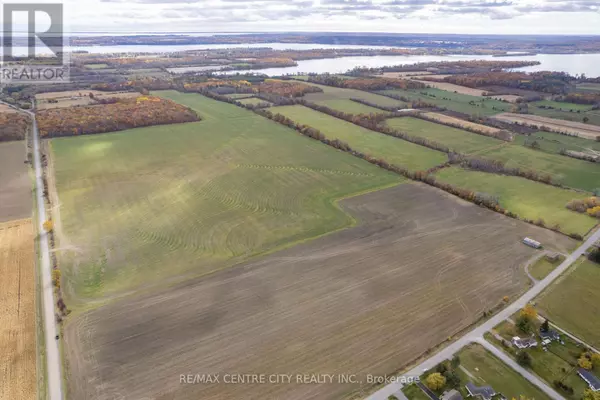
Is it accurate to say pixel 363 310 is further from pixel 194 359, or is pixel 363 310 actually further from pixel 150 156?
pixel 150 156

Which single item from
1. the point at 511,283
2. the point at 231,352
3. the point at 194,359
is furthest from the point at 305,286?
the point at 511,283

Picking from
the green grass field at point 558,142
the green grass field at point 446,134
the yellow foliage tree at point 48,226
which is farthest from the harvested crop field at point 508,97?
the yellow foliage tree at point 48,226

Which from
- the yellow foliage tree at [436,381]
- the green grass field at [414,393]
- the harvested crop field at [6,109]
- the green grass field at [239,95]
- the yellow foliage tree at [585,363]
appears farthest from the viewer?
the green grass field at [239,95]

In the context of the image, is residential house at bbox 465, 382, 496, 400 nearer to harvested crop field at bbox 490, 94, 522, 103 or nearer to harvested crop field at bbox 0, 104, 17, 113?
harvested crop field at bbox 490, 94, 522, 103

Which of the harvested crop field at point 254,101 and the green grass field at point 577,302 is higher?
the harvested crop field at point 254,101

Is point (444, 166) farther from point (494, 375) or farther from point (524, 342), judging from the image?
point (494, 375)

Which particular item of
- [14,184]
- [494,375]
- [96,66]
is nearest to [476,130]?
[494,375]

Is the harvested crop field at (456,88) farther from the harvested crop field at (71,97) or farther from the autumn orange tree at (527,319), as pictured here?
the autumn orange tree at (527,319)
